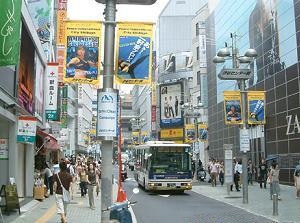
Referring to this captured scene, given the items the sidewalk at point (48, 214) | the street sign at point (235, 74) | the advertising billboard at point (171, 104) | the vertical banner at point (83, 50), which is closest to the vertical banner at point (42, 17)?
the sidewalk at point (48, 214)

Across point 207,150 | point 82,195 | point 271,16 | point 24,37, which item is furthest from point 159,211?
point 207,150

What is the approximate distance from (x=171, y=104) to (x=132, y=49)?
80.6 m

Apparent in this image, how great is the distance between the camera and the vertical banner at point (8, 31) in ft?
32.6

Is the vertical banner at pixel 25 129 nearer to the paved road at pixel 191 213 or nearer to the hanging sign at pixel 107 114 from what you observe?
the paved road at pixel 191 213

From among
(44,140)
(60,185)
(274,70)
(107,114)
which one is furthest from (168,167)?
(107,114)

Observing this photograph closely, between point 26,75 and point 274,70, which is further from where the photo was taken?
point 274,70

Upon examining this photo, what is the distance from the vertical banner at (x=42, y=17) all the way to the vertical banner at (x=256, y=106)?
1531 cm

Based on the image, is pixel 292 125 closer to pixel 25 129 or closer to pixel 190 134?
pixel 190 134

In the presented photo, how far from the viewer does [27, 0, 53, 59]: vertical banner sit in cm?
3753

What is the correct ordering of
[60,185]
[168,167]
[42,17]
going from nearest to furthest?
[60,185] → [168,167] → [42,17]

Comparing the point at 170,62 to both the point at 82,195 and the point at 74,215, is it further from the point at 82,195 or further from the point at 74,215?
the point at 74,215

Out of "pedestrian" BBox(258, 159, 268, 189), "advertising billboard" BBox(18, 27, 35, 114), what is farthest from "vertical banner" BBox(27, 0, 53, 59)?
→ "pedestrian" BBox(258, 159, 268, 189)

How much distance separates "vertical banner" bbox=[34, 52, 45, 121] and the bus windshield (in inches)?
261

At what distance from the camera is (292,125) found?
33.9 m
